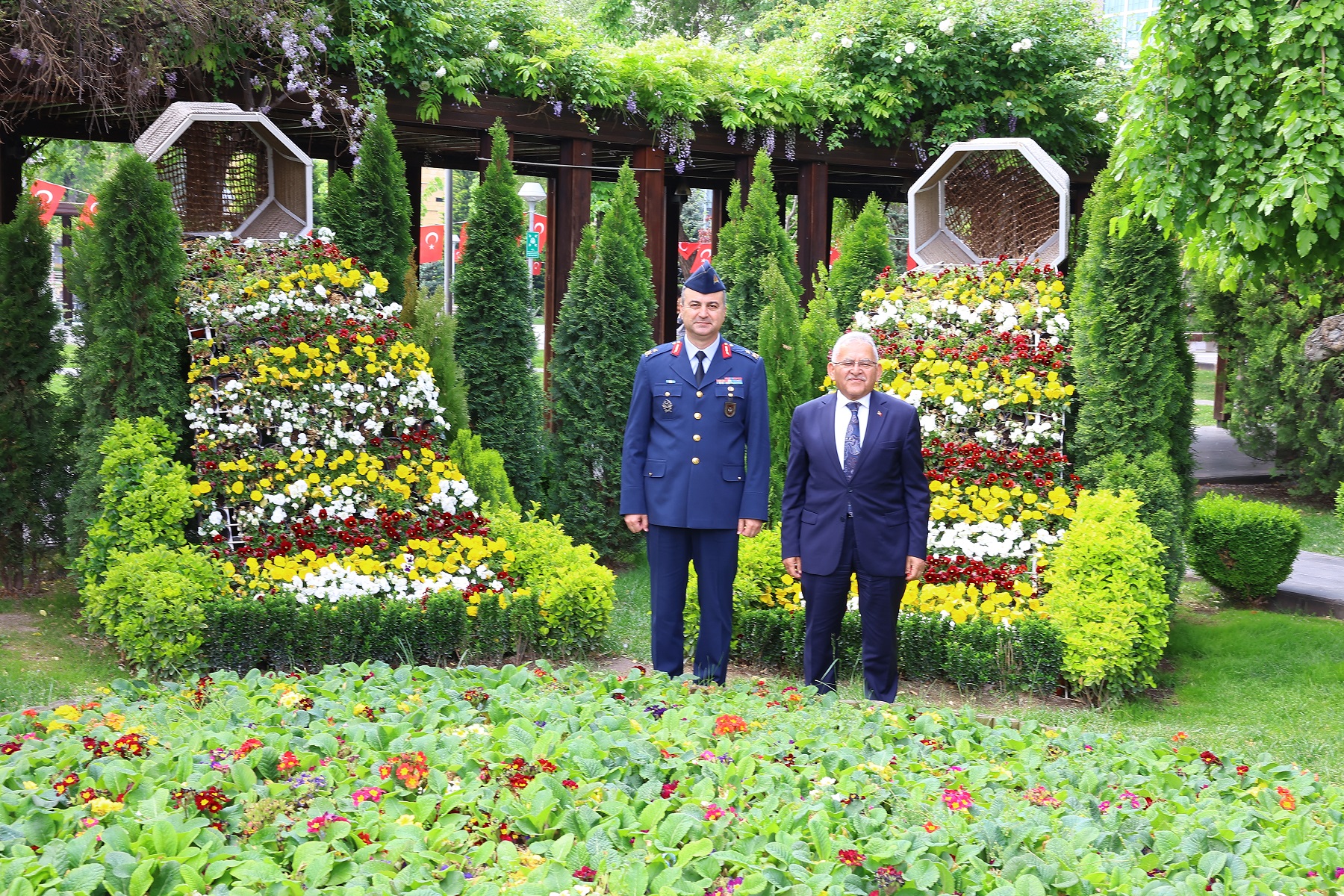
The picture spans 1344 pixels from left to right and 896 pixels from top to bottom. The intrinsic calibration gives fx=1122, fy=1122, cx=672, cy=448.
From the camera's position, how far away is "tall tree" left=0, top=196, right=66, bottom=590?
655cm

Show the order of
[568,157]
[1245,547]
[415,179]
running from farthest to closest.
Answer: [415,179], [568,157], [1245,547]

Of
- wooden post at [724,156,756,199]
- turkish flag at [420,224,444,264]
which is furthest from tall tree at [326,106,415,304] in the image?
turkish flag at [420,224,444,264]

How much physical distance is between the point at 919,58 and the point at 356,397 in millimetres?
6563

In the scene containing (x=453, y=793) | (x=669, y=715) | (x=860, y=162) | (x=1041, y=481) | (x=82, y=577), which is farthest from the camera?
(x=860, y=162)

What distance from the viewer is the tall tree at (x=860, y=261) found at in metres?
8.66

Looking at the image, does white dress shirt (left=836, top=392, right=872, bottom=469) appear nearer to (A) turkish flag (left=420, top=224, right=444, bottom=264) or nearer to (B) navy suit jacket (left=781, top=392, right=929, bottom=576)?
(B) navy suit jacket (left=781, top=392, right=929, bottom=576)

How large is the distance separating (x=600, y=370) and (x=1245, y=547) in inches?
179

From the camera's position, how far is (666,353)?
4727mm

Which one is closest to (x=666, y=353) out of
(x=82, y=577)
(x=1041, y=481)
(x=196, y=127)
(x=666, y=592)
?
(x=666, y=592)

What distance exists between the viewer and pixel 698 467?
462 cm

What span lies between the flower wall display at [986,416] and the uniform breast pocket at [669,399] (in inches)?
76.1

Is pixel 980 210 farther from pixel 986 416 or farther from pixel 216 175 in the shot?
pixel 216 175

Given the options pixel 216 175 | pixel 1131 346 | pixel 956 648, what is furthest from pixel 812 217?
pixel 956 648

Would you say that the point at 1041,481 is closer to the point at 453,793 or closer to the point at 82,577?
the point at 453,793
